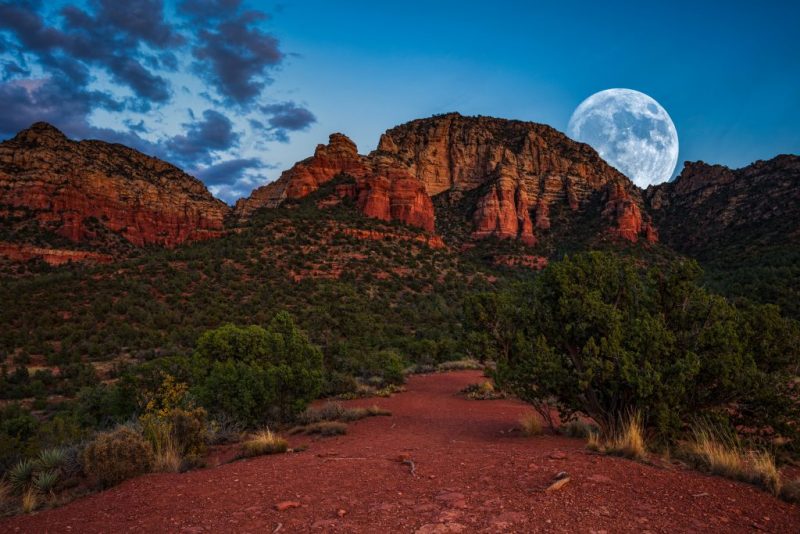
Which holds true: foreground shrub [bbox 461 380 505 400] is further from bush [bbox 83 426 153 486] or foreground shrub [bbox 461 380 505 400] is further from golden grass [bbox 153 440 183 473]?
bush [bbox 83 426 153 486]

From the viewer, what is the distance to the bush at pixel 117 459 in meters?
6.18

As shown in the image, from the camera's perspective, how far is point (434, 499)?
4672mm

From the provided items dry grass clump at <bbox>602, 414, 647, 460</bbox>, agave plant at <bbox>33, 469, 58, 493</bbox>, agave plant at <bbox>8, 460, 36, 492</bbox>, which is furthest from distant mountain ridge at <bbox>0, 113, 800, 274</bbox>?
dry grass clump at <bbox>602, 414, 647, 460</bbox>

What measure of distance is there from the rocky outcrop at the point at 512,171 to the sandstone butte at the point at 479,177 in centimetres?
21

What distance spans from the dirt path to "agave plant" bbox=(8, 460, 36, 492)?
8.58 feet

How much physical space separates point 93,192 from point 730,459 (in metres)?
77.3

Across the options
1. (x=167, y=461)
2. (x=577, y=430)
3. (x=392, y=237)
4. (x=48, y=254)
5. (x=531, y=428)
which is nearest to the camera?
(x=167, y=461)

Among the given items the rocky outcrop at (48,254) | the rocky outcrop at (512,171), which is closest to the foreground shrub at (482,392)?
the rocky outcrop at (48,254)

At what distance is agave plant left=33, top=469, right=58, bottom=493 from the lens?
21.3 feet

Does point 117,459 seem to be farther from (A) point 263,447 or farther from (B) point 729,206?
(B) point 729,206

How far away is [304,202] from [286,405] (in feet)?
178

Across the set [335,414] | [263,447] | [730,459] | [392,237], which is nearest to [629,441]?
[730,459]

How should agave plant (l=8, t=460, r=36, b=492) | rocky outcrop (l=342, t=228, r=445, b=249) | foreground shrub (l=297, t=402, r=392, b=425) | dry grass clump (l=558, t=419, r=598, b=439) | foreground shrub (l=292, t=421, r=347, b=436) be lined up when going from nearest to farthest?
agave plant (l=8, t=460, r=36, b=492), dry grass clump (l=558, t=419, r=598, b=439), foreground shrub (l=292, t=421, r=347, b=436), foreground shrub (l=297, t=402, r=392, b=425), rocky outcrop (l=342, t=228, r=445, b=249)

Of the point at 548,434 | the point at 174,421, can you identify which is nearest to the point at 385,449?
the point at 548,434
